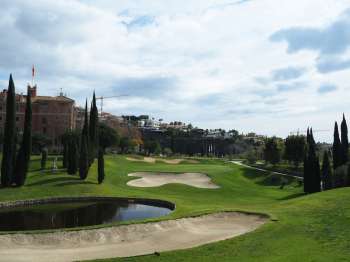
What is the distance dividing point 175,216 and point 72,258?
9139mm

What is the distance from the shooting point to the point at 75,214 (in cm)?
2970

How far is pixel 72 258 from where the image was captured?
16734mm

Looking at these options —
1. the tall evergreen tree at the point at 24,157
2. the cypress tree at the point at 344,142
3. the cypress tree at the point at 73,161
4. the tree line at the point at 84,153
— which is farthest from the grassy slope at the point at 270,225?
the cypress tree at the point at 344,142

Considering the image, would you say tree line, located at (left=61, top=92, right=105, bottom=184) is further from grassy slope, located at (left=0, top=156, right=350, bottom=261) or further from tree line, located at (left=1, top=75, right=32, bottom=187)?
tree line, located at (left=1, top=75, right=32, bottom=187)

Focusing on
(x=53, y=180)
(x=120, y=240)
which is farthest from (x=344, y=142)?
(x=120, y=240)

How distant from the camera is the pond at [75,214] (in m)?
25.9

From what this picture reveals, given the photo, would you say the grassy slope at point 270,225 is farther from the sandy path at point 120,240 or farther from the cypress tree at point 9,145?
the cypress tree at point 9,145

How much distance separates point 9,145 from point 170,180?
60.1 ft

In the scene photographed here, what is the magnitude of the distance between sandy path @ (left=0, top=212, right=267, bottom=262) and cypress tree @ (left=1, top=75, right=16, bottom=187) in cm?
2105

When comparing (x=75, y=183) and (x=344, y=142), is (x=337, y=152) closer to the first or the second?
(x=344, y=142)

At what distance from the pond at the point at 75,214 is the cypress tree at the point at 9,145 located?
7329mm

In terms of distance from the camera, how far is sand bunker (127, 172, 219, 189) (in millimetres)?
47844

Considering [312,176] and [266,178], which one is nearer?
[312,176]

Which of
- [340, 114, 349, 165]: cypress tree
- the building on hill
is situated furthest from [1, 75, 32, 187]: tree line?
the building on hill
